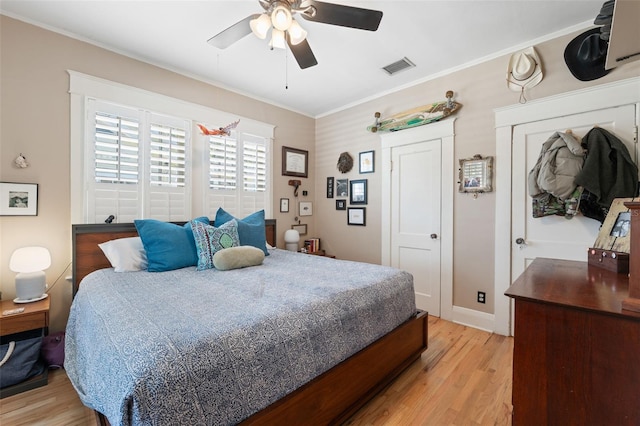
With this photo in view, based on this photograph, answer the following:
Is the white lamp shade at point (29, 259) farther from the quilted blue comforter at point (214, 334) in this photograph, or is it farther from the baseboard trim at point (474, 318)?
the baseboard trim at point (474, 318)

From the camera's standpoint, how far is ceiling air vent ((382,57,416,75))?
2.97 m

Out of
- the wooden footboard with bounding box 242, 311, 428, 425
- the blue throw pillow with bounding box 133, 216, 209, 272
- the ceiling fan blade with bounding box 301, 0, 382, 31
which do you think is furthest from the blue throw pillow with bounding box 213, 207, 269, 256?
the ceiling fan blade with bounding box 301, 0, 382, 31

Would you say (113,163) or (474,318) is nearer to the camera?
(113,163)

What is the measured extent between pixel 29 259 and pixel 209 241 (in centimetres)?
131

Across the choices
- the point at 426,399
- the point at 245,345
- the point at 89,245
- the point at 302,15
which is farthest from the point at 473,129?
the point at 89,245

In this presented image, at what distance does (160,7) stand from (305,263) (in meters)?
2.41

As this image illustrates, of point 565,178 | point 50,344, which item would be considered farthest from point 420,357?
point 50,344

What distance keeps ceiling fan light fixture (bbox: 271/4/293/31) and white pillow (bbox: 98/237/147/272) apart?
213 cm

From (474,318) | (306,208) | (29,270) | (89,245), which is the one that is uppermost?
(306,208)

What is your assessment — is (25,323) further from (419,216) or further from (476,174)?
(476,174)

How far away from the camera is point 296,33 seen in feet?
6.19

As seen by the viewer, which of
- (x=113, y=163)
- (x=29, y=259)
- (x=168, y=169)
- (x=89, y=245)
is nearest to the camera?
(x=29, y=259)

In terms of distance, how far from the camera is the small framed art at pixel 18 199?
2199 millimetres

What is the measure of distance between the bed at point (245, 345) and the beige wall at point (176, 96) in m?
0.47
